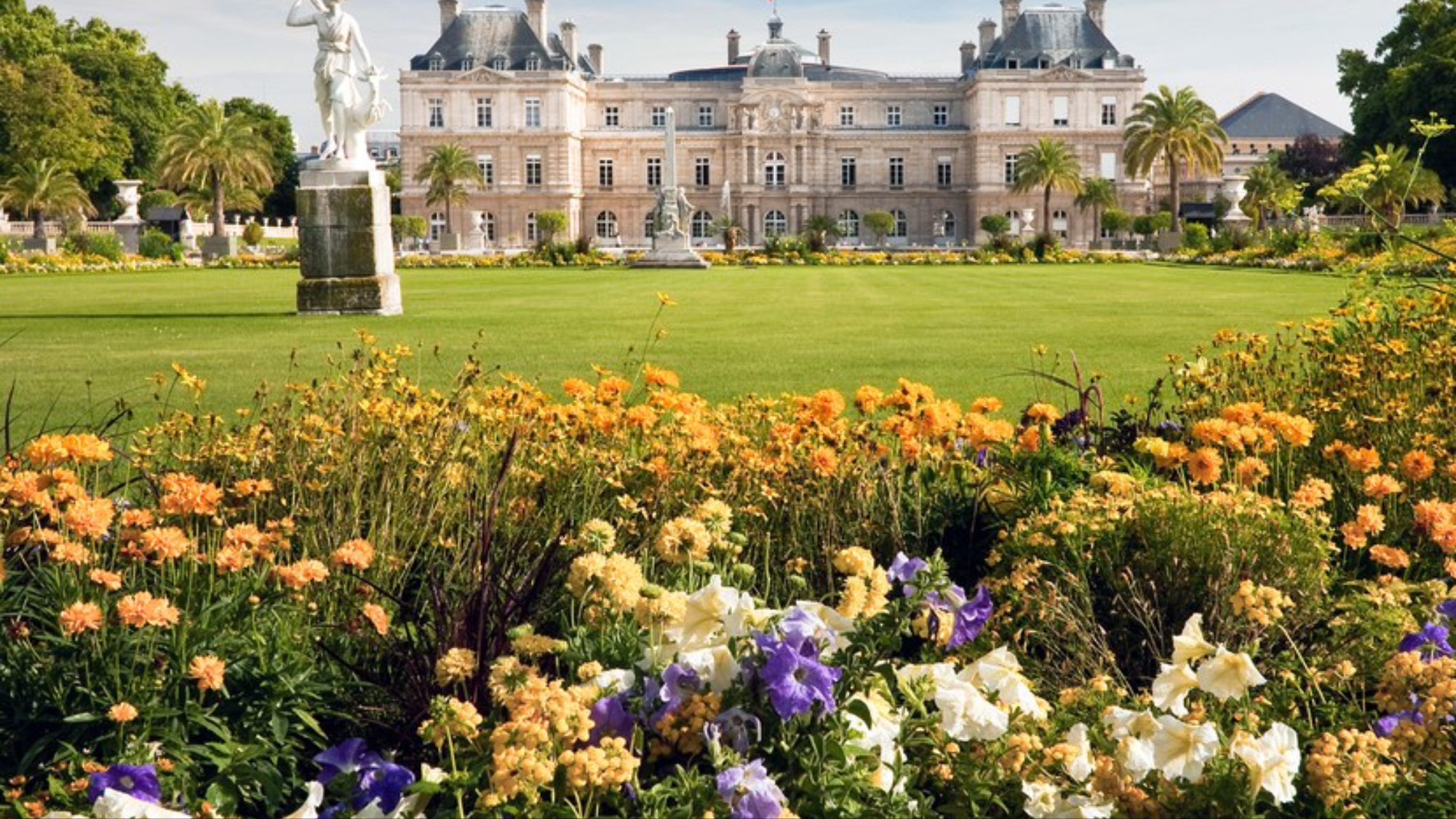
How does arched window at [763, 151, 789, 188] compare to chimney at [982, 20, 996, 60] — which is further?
chimney at [982, 20, 996, 60]

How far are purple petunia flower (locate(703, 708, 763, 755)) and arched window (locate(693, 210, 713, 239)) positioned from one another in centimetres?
8455

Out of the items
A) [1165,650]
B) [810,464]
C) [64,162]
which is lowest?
[1165,650]

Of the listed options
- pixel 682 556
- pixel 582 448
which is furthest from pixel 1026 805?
pixel 582 448

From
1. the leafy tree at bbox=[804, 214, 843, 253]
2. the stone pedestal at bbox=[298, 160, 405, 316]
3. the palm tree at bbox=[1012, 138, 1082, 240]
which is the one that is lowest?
Result: the stone pedestal at bbox=[298, 160, 405, 316]

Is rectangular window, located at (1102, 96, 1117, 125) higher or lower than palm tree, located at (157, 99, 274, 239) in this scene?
higher

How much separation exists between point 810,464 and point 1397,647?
2054mm

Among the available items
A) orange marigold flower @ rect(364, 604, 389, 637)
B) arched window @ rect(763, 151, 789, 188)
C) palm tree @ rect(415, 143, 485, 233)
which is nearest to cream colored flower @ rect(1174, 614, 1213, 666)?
orange marigold flower @ rect(364, 604, 389, 637)

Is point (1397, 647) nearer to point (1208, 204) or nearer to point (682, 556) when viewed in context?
point (682, 556)

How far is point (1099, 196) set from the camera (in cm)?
7775

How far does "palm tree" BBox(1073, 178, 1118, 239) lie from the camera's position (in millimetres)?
77750

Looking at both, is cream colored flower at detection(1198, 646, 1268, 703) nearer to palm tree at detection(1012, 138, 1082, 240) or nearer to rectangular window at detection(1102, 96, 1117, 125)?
palm tree at detection(1012, 138, 1082, 240)

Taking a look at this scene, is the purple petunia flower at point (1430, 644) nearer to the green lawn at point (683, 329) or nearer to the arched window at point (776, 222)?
the green lawn at point (683, 329)

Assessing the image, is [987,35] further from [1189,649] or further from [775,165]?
[1189,649]

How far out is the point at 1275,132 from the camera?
4619 inches
